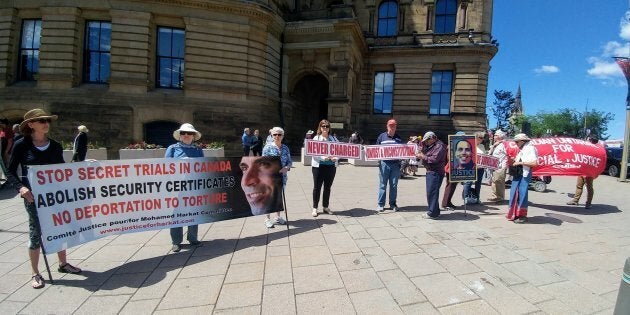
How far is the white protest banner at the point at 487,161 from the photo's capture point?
26.6ft

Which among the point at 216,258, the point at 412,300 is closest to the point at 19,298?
the point at 216,258

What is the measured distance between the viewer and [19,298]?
3268 millimetres

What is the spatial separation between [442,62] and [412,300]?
85.6 feet

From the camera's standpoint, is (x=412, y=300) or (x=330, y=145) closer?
(x=412, y=300)

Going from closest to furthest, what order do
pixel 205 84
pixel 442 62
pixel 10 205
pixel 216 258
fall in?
pixel 216 258
pixel 10 205
pixel 205 84
pixel 442 62

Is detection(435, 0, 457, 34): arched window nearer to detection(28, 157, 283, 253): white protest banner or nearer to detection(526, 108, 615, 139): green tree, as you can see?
detection(28, 157, 283, 253): white protest banner

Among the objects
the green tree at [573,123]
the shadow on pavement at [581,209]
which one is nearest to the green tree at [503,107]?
the green tree at [573,123]

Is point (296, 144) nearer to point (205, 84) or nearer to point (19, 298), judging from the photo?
point (205, 84)

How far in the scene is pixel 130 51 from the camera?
17.6 meters

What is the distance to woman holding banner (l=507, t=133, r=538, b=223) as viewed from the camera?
6279mm

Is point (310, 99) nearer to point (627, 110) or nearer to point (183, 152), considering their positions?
point (627, 110)

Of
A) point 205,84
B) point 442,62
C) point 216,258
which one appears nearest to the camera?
point 216,258

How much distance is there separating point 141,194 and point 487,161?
818cm

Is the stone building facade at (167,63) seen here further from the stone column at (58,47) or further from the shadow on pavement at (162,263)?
the shadow on pavement at (162,263)
